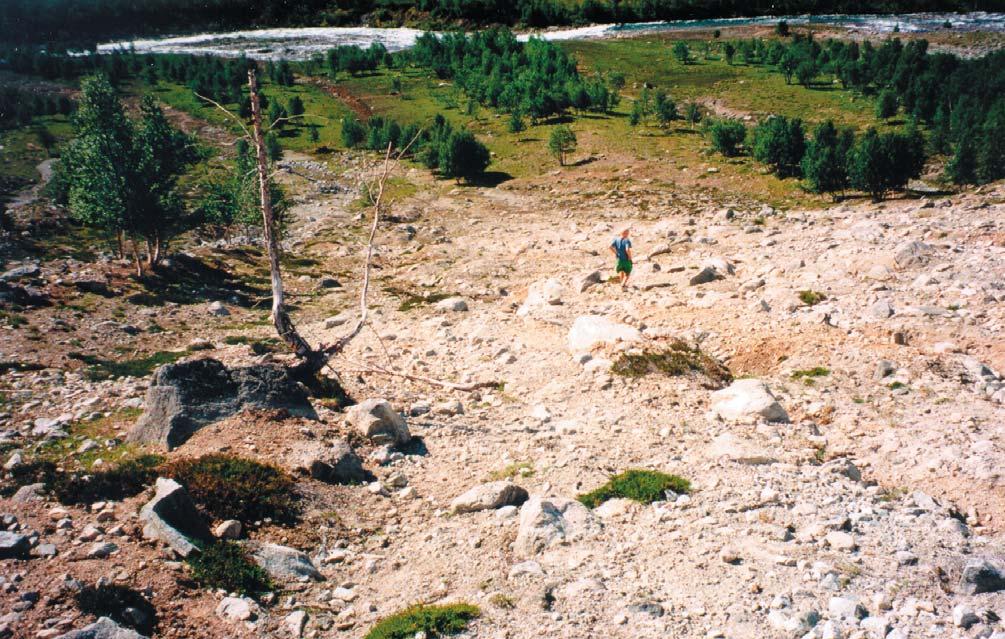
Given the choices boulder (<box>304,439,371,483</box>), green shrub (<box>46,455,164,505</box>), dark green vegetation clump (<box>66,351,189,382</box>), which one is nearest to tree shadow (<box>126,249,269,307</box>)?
dark green vegetation clump (<box>66,351,189,382</box>)

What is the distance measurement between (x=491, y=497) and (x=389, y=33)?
141 m

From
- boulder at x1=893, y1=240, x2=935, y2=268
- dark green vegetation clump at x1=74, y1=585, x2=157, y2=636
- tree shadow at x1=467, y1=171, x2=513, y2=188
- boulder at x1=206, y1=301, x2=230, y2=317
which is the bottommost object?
boulder at x1=206, y1=301, x2=230, y2=317

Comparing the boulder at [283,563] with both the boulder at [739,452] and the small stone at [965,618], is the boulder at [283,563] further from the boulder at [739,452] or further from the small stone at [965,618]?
the small stone at [965,618]

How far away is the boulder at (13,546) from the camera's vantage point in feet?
31.8

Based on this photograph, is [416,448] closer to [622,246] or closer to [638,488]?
[638,488]

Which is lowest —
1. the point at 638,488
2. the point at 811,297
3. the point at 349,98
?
the point at 638,488

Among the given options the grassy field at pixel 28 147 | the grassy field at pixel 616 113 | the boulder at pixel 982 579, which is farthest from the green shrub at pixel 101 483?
the grassy field at pixel 28 147

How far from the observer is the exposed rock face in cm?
1359

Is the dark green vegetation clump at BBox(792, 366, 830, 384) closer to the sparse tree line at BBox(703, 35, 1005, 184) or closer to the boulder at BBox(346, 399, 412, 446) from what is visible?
the boulder at BBox(346, 399, 412, 446)

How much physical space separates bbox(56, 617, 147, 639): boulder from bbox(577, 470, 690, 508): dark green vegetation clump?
273 inches

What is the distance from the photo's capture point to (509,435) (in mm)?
14742

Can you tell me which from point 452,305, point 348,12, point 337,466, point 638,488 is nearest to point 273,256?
point 337,466

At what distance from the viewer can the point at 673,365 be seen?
54.2 feet

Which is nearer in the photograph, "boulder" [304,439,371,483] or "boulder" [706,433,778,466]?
"boulder" [706,433,778,466]
